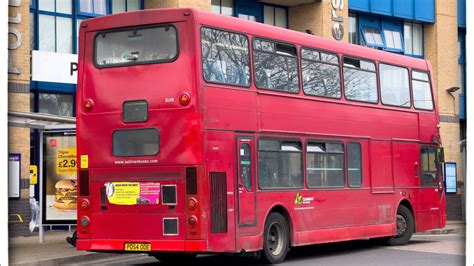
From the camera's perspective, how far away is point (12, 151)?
73.8 feet

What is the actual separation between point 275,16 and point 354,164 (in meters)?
14.1

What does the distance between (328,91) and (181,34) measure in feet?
14.0

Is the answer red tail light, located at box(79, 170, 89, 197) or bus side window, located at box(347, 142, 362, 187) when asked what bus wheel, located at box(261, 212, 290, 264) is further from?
red tail light, located at box(79, 170, 89, 197)

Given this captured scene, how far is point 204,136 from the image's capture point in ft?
46.0

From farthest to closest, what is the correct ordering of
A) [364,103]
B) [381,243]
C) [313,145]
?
[381,243]
[364,103]
[313,145]

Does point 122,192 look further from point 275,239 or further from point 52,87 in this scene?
point 52,87

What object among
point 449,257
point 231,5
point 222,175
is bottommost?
point 449,257

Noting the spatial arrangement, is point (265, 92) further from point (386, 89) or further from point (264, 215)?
point (386, 89)

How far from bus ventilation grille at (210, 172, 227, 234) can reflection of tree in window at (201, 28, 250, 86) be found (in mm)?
1622

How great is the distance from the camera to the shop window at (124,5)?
86.8 feet

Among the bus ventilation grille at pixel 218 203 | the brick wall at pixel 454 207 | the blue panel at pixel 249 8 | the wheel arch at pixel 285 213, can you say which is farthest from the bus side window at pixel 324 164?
the brick wall at pixel 454 207

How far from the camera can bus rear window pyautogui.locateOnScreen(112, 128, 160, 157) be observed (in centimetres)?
1427

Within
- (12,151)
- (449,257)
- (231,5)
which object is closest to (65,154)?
(12,151)

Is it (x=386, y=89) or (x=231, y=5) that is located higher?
(x=231, y=5)
